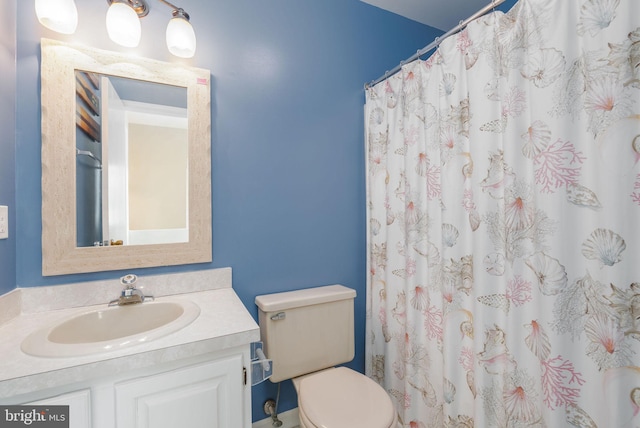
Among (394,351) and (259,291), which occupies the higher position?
(259,291)

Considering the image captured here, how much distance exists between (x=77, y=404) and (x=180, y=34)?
4.44 feet

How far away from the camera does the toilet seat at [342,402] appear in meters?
1.08

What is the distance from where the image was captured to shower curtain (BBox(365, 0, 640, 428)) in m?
0.77

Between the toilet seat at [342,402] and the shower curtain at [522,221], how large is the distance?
307 millimetres

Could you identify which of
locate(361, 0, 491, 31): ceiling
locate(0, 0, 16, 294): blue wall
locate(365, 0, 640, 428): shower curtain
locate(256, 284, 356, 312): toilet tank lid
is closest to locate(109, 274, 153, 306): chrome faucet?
locate(0, 0, 16, 294): blue wall

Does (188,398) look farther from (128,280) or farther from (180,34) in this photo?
(180,34)

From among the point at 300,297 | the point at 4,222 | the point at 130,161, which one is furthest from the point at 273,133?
the point at 4,222

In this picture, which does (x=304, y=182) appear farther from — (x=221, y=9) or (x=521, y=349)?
(x=521, y=349)

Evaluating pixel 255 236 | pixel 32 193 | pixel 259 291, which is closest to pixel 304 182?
pixel 255 236

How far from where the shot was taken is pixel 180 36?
3.97 ft

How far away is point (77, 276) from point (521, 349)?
1717 millimetres

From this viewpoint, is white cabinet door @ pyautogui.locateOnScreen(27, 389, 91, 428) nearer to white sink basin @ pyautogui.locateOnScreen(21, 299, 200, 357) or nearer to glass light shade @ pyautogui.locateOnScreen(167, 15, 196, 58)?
white sink basin @ pyautogui.locateOnScreen(21, 299, 200, 357)

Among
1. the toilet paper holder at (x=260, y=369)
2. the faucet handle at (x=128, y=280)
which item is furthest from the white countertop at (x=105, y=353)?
the toilet paper holder at (x=260, y=369)

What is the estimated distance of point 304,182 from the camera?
1.59 meters
